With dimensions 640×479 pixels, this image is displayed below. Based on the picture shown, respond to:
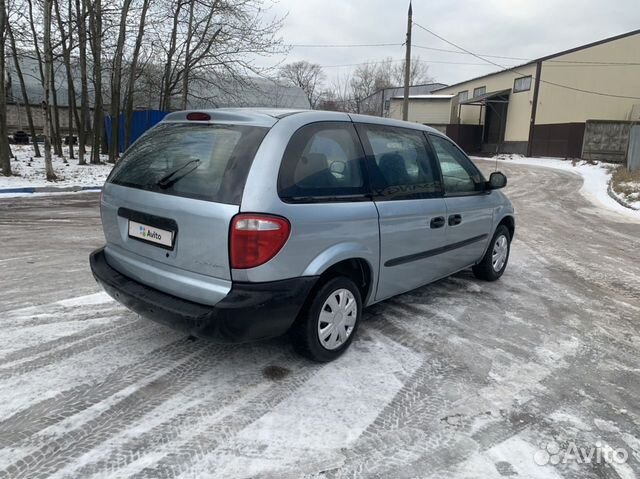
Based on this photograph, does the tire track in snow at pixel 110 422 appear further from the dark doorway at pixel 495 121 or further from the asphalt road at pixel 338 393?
the dark doorway at pixel 495 121

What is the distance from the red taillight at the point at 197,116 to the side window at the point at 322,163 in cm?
68

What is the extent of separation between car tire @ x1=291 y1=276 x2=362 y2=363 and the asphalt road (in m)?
0.13

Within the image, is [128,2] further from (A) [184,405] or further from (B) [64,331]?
(A) [184,405]

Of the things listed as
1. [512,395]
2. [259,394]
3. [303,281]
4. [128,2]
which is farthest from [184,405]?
[128,2]

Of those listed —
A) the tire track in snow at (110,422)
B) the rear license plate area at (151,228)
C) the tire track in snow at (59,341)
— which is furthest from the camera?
the tire track in snow at (59,341)

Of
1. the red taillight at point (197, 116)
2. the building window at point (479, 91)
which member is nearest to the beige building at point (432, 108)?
the building window at point (479, 91)

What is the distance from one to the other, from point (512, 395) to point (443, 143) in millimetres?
2389

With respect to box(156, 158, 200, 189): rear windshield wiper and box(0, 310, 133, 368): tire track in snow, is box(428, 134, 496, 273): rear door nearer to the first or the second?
box(156, 158, 200, 189): rear windshield wiper

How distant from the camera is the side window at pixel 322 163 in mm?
2834

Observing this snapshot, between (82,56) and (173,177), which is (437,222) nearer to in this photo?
(173,177)

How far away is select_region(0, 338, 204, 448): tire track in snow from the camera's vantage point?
7.88ft

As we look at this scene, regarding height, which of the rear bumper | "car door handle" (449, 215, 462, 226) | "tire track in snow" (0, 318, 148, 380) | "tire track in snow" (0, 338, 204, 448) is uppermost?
"car door handle" (449, 215, 462, 226)

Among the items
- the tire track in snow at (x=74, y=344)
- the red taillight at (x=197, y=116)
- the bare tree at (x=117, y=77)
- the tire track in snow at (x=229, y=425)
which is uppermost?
the bare tree at (x=117, y=77)
